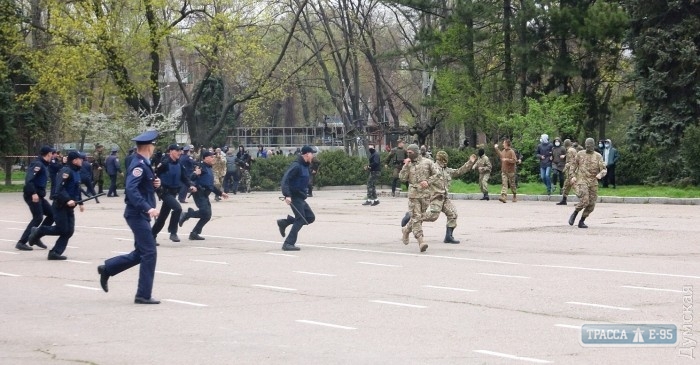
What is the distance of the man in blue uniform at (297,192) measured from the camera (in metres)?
18.4

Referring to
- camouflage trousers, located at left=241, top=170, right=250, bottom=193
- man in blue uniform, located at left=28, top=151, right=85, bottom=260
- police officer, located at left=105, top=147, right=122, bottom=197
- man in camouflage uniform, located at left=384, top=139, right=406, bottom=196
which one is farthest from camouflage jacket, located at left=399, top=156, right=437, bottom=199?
camouflage trousers, located at left=241, top=170, right=250, bottom=193

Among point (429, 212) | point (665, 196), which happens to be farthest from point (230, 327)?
point (665, 196)

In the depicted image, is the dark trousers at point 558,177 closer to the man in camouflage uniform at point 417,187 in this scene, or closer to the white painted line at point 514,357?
the man in camouflage uniform at point 417,187

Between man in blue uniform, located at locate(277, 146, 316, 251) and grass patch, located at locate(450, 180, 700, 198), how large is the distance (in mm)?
15701

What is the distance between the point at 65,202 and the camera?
17125 mm

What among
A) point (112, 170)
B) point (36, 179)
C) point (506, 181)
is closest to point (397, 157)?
point (506, 181)

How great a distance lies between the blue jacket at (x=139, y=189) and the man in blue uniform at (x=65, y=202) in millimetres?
4823

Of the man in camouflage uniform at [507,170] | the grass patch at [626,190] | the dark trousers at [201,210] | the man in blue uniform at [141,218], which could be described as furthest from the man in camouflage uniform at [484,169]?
the man in blue uniform at [141,218]

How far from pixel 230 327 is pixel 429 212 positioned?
26.8ft

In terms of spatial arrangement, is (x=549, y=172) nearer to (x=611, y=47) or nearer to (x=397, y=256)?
(x=611, y=47)

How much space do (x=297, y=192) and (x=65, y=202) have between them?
3.95 meters

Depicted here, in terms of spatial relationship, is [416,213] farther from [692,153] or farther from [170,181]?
[692,153]

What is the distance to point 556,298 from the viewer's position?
12.1m

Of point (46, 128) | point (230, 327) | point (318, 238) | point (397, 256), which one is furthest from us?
point (46, 128)
